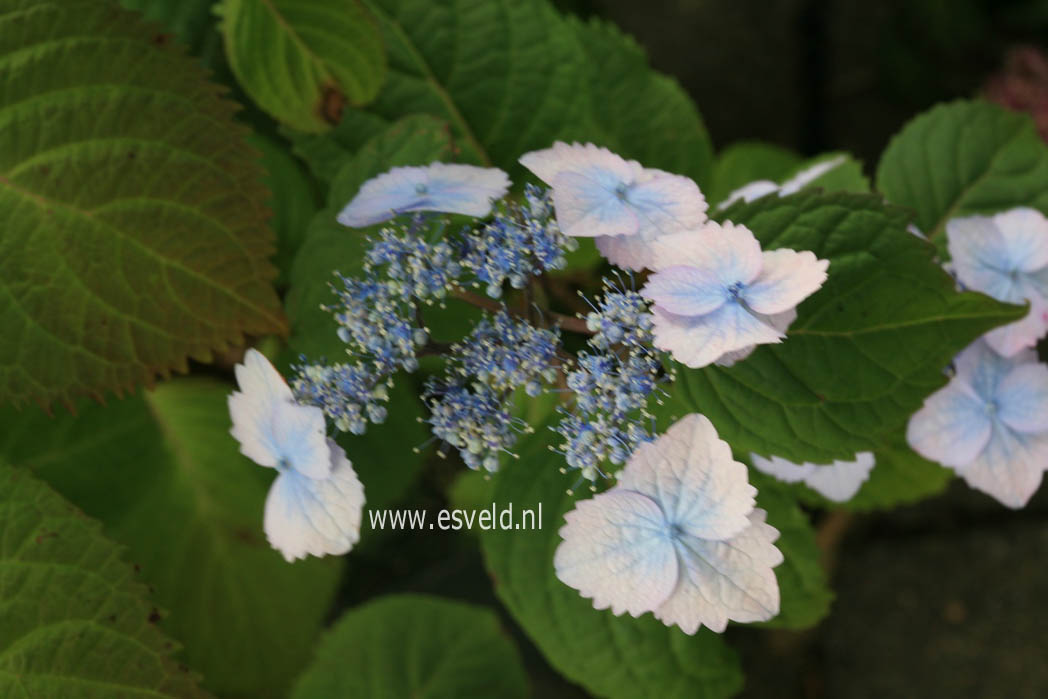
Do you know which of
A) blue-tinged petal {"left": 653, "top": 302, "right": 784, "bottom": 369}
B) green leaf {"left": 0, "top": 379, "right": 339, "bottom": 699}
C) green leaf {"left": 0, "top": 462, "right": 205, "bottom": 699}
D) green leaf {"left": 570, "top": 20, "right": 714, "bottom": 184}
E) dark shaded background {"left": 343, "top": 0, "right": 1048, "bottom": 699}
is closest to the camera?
blue-tinged petal {"left": 653, "top": 302, "right": 784, "bottom": 369}

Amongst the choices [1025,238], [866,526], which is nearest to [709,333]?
[1025,238]

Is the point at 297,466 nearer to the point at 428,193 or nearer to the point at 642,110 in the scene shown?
the point at 428,193

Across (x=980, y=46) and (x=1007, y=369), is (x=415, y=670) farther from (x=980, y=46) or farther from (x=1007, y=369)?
(x=980, y=46)

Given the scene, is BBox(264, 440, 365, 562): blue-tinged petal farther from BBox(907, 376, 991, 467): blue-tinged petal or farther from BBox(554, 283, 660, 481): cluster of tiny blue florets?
BBox(907, 376, 991, 467): blue-tinged petal

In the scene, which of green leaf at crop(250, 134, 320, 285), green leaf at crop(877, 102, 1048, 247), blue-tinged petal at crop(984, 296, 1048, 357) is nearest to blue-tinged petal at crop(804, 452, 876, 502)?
blue-tinged petal at crop(984, 296, 1048, 357)

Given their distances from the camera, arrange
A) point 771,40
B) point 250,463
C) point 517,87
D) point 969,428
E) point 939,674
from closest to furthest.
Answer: point 969,428, point 517,87, point 250,463, point 939,674, point 771,40

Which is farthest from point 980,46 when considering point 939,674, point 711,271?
point 711,271
